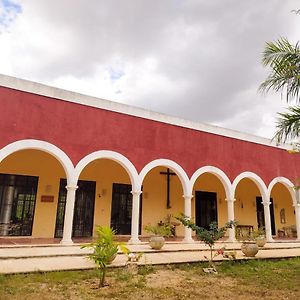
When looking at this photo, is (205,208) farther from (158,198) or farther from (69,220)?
(69,220)

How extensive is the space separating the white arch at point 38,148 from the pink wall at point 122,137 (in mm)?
138

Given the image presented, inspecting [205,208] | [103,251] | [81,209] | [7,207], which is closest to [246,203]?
[205,208]

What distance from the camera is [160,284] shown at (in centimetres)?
568

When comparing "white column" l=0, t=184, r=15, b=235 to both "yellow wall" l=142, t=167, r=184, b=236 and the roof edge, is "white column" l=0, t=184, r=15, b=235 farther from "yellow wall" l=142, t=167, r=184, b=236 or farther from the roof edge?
"yellow wall" l=142, t=167, r=184, b=236

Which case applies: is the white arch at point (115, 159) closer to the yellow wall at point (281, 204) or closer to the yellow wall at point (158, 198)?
the yellow wall at point (158, 198)

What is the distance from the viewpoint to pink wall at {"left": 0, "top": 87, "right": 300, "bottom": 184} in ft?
29.8

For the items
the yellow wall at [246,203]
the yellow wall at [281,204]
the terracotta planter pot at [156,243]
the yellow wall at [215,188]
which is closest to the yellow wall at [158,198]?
the yellow wall at [215,188]

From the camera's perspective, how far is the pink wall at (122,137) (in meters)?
9.08

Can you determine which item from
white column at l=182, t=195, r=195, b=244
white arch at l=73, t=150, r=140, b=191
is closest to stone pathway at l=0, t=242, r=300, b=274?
white column at l=182, t=195, r=195, b=244

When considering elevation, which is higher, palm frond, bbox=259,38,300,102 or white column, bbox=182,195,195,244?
palm frond, bbox=259,38,300,102

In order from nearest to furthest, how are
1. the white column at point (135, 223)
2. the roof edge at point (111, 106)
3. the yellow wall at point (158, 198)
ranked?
the roof edge at point (111, 106), the white column at point (135, 223), the yellow wall at point (158, 198)

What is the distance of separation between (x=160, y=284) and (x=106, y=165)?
725 cm

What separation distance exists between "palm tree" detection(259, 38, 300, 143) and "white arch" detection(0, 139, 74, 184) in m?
5.90

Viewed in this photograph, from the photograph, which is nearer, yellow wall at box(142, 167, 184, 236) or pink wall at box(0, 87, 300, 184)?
pink wall at box(0, 87, 300, 184)
